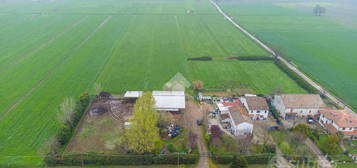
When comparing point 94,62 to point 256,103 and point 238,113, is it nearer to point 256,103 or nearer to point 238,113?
point 238,113

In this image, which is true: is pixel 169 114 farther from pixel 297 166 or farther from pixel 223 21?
pixel 223 21

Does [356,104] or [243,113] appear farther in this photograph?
[356,104]

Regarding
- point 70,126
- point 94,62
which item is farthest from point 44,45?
point 70,126

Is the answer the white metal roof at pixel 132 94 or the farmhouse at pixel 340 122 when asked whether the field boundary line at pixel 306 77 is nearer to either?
the farmhouse at pixel 340 122

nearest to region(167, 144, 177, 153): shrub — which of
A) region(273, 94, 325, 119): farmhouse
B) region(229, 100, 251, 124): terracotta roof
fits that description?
region(229, 100, 251, 124): terracotta roof

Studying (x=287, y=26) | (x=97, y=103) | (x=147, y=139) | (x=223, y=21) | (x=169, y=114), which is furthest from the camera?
(x=223, y=21)

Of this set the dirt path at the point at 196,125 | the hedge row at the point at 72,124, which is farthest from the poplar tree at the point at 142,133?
the hedge row at the point at 72,124

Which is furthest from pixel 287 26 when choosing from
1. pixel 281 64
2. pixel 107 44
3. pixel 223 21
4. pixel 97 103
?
pixel 97 103
